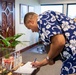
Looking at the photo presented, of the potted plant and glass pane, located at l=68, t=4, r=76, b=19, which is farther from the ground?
glass pane, located at l=68, t=4, r=76, b=19

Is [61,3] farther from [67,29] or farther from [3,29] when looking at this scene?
[67,29]

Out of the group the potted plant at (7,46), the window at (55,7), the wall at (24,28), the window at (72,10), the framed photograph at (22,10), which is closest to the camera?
the potted plant at (7,46)

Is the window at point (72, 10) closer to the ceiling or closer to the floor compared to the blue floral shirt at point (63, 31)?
closer to the ceiling

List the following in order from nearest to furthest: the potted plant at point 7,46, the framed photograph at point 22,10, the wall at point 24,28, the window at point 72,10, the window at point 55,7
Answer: the potted plant at point 7,46 → the wall at point 24,28 → the framed photograph at point 22,10 → the window at point 72,10 → the window at point 55,7

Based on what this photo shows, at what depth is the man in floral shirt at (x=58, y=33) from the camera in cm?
118

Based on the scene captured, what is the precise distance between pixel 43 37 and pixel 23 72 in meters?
0.55

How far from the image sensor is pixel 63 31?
1.24 meters

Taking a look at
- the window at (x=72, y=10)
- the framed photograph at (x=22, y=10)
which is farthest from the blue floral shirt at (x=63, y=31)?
the window at (x=72, y=10)

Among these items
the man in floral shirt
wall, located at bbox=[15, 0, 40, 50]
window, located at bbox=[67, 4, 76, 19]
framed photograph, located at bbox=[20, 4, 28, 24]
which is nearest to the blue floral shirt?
the man in floral shirt

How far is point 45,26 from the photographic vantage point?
1.19 m

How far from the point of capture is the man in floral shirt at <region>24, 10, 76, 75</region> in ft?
3.88

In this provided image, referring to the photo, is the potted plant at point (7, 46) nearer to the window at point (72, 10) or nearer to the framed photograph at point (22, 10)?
the framed photograph at point (22, 10)

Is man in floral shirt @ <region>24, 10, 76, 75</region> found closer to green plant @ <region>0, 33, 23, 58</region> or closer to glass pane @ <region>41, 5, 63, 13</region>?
green plant @ <region>0, 33, 23, 58</region>

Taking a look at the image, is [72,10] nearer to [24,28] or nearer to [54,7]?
[54,7]
